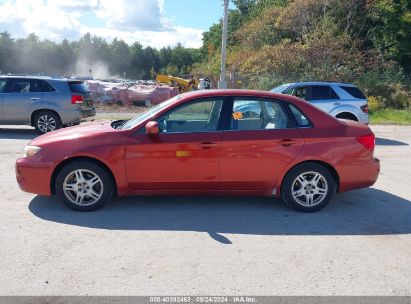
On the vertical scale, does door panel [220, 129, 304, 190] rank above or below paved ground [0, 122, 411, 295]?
above

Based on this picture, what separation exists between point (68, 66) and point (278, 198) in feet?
421

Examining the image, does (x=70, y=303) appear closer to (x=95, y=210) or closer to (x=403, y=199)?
(x=95, y=210)

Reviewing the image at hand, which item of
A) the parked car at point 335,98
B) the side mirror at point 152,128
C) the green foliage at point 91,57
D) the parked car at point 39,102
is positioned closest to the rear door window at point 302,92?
the parked car at point 335,98

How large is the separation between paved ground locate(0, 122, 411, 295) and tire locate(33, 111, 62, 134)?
6230mm

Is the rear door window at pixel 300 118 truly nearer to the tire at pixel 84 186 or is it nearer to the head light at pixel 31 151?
the tire at pixel 84 186

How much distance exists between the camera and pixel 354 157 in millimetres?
5520

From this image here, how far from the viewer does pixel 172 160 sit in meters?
5.26

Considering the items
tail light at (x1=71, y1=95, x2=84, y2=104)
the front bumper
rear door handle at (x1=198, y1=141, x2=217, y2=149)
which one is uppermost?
tail light at (x1=71, y1=95, x2=84, y2=104)

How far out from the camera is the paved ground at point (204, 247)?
143 inches

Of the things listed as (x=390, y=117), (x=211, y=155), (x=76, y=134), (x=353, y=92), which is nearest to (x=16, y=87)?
(x=76, y=134)

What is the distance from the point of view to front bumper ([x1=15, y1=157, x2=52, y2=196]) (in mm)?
5262

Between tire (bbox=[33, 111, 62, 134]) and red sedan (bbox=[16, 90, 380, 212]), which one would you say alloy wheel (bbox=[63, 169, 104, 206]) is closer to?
red sedan (bbox=[16, 90, 380, 212])

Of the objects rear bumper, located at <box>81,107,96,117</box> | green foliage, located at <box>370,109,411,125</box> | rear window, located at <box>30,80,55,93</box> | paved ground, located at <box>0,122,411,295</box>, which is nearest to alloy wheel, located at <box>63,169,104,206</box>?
paved ground, located at <box>0,122,411,295</box>

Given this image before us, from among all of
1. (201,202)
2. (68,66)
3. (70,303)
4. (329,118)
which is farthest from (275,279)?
(68,66)
